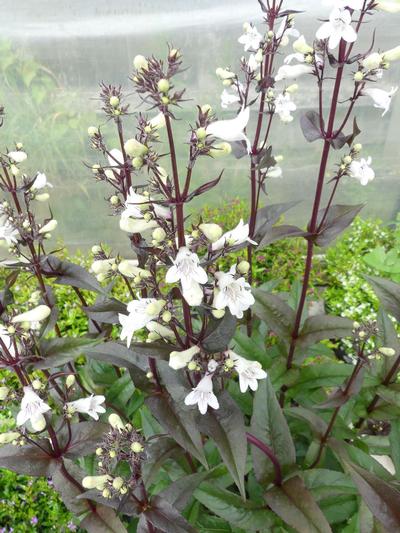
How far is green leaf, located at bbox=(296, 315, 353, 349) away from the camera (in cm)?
220

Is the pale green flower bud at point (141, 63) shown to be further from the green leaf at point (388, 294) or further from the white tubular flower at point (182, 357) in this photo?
the green leaf at point (388, 294)

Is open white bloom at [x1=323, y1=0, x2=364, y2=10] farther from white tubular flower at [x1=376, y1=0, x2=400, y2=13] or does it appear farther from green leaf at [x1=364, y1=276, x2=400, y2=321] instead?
green leaf at [x1=364, y1=276, x2=400, y2=321]

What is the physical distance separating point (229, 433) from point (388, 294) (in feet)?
3.18

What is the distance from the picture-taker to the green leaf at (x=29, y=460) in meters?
1.72

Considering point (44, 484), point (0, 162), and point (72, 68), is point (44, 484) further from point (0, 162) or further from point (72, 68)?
point (72, 68)

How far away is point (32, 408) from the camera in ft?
4.96

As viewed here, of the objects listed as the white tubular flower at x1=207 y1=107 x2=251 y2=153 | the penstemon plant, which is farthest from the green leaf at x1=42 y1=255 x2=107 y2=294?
the white tubular flower at x1=207 y1=107 x2=251 y2=153

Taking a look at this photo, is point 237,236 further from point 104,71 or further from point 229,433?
point 104,71

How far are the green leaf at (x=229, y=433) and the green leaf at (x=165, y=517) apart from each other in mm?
244

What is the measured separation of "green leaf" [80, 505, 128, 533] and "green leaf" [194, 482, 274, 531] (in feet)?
1.08

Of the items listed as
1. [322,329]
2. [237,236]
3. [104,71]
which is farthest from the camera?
[104,71]

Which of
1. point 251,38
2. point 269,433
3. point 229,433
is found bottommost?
point 269,433

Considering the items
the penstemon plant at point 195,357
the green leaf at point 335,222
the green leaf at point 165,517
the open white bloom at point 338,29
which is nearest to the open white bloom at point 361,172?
the penstemon plant at point 195,357

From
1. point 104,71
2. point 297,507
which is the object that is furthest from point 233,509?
point 104,71
